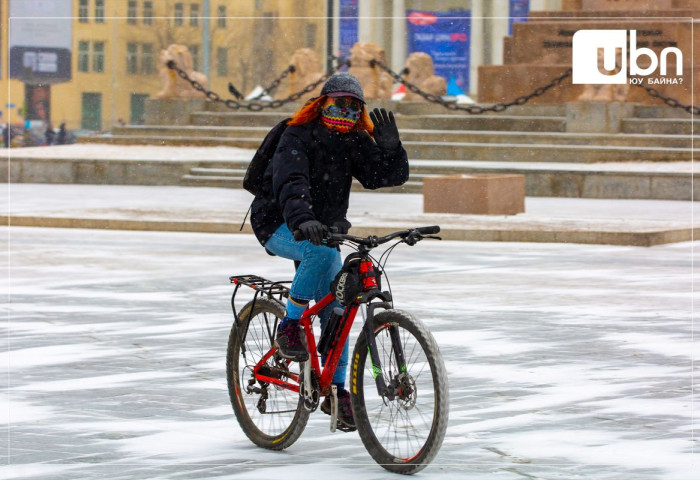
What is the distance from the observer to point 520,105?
34.8m

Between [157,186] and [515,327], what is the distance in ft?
70.6

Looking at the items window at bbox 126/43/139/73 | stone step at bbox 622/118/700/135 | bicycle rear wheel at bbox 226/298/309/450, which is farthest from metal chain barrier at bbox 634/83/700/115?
window at bbox 126/43/139/73

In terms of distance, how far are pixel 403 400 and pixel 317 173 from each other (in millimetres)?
1020

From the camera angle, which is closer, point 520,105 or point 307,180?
point 307,180

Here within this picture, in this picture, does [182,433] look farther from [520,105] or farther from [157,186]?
[520,105]

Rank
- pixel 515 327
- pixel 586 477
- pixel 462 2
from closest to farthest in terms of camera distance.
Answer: pixel 586 477, pixel 515 327, pixel 462 2

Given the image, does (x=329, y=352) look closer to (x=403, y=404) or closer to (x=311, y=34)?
(x=403, y=404)

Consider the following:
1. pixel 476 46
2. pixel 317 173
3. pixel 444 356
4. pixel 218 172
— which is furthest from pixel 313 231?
pixel 476 46

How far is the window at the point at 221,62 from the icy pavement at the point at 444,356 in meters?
83.8

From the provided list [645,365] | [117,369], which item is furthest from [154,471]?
[645,365]

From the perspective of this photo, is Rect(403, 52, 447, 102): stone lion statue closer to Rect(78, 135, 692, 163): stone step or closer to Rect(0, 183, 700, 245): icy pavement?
Rect(78, 135, 692, 163): stone step

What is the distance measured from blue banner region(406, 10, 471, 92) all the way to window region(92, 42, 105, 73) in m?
22.5

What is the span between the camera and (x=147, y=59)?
10594cm

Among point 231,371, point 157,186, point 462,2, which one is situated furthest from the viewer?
point 462,2
